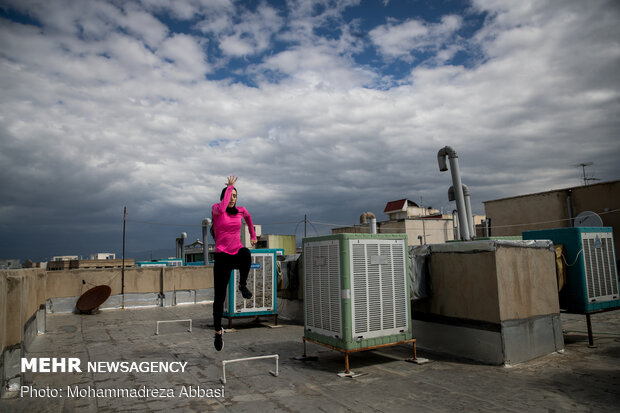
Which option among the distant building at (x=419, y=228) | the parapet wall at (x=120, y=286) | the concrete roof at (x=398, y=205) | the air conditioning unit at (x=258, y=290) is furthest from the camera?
the concrete roof at (x=398, y=205)

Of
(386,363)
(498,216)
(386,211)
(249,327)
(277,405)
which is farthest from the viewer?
(386,211)

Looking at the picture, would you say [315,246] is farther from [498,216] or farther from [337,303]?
[498,216]

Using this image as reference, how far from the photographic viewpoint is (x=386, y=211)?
5569 cm

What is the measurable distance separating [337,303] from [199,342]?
177 inches

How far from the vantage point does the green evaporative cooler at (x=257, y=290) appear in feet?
37.4

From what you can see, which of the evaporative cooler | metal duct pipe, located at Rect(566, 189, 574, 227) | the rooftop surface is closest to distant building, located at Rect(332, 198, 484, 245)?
metal duct pipe, located at Rect(566, 189, 574, 227)

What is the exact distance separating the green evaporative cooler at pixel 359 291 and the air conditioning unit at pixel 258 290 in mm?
4595

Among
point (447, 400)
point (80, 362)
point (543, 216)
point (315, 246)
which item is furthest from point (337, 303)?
point (543, 216)

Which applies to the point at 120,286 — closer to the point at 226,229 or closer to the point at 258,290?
the point at 258,290

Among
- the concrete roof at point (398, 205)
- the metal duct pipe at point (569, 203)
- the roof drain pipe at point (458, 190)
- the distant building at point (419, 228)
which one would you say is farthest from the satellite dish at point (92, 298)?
the concrete roof at point (398, 205)

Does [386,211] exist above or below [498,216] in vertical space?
above

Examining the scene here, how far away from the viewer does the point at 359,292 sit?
6.57 metres

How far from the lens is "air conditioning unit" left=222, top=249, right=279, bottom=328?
37.4ft

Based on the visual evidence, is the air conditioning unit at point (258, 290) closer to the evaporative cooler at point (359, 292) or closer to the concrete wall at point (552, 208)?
the evaporative cooler at point (359, 292)
